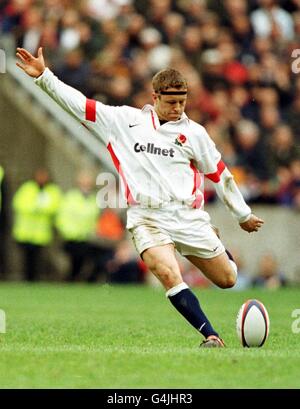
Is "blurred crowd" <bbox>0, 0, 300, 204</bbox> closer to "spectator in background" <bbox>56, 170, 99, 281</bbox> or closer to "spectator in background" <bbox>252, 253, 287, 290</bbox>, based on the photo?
"spectator in background" <bbox>252, 253, 287, 290</bbox>

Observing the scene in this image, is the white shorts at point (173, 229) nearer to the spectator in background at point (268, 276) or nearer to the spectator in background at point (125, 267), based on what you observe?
the spectator in background at point (125, 267)

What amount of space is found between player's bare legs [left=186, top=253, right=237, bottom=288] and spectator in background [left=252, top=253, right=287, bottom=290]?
11312 millimetres

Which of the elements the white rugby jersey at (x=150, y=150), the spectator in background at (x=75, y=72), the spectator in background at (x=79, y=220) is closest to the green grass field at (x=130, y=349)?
the white rugby jersey at (x=150, y=150)

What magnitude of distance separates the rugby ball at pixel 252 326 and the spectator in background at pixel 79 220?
12267 mm

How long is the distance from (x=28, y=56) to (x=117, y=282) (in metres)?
12.1

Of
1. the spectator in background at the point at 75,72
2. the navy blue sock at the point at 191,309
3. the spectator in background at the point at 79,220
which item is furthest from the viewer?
the spectator in background at the point at 75,72

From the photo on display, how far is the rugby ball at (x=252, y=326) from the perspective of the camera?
1110 cm

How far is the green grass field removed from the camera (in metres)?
9.06

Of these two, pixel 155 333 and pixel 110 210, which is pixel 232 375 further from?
pixel 110 210

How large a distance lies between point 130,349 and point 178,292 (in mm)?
621

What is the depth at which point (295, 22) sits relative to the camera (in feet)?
86.6

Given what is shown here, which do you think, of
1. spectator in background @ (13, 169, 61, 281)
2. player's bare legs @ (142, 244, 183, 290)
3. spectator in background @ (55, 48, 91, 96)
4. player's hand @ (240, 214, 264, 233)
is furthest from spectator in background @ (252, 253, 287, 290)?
player's bare legs @ (142, 244, 183, 290)

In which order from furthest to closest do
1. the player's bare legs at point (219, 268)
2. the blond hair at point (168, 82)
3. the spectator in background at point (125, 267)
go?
the spectator in background at point (125, 267)
the player's bare legs at point (219, 268)
the blond hair at point (168, 82)

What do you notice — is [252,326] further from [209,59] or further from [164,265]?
[209,59]
